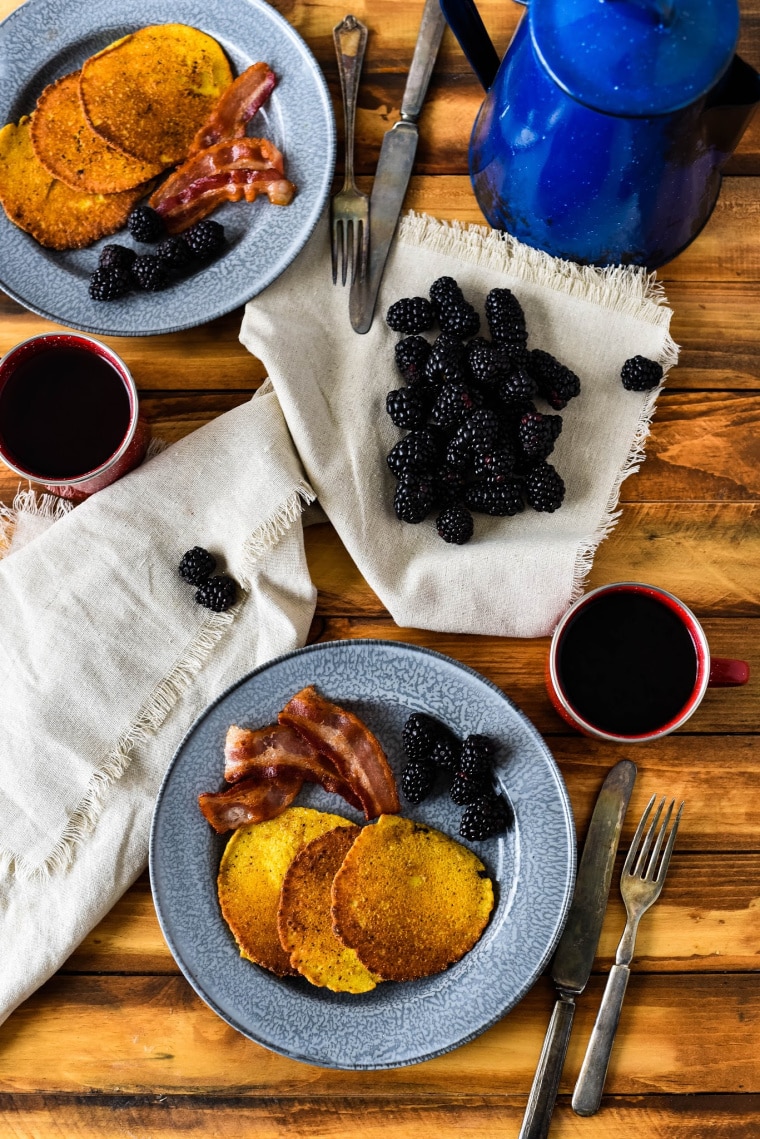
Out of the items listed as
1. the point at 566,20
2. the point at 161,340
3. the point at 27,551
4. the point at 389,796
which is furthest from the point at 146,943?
the point at 566,20

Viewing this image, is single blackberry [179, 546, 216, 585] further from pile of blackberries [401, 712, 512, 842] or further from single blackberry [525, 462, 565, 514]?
single blackberry [525, 462, 565, 514]

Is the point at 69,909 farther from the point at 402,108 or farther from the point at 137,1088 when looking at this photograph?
the point at 402,108

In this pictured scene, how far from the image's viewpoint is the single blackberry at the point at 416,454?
4.65ft

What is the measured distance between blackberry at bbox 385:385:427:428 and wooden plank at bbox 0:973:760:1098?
0.87 m

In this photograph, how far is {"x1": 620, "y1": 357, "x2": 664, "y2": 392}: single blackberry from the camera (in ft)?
4.81

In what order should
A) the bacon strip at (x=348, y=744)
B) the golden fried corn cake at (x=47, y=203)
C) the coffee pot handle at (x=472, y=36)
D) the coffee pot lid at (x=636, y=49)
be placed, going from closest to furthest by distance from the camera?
the coffee pot lid at (x=636, y=49), the coffee pot handle at (x=472, y=36), the bacon strip at (x=348, y=744), the golden fried corn cake at (x=47, y=203)

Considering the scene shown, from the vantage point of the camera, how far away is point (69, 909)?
139 cm

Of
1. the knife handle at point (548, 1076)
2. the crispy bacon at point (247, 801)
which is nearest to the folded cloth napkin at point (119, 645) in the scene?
the crispy bacon at point (247, 801)

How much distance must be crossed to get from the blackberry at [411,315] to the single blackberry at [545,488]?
0.29m

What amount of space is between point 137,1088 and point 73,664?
0.65 metres

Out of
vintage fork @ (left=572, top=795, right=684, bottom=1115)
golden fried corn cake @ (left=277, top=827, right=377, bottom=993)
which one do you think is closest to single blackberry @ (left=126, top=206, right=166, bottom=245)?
golden fried corn cake @ (left=277, top=827, right=377, bottom=993)

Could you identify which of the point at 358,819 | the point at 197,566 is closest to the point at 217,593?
the point at 197,566

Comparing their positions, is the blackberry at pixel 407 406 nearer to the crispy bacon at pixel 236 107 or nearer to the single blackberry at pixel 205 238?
the single blackberry at pixel 205 238

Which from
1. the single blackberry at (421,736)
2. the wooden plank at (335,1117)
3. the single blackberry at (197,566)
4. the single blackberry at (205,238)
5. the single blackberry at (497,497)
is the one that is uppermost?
the single blackberry at (205,238)
